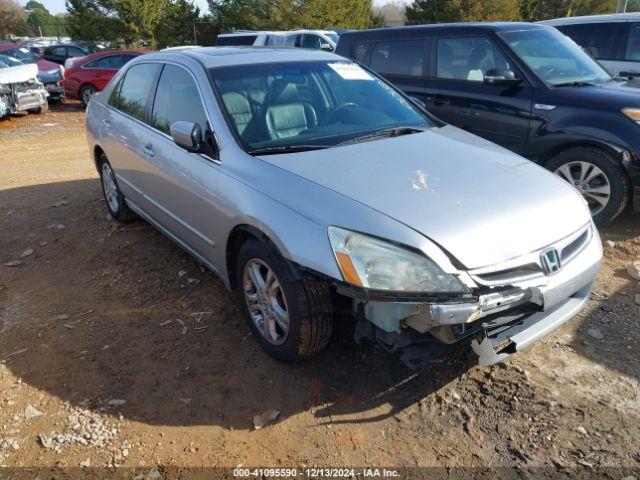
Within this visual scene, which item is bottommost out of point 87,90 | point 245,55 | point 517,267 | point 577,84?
point 87,90

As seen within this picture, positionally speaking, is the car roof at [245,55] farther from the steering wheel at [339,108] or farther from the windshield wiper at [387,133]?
the windshield wiper at [387,133]

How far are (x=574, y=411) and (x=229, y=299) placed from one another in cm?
229

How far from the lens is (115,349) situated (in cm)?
322

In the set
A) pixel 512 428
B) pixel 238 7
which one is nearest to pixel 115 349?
pixel 512 428

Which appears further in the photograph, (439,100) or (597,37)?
(597,37)

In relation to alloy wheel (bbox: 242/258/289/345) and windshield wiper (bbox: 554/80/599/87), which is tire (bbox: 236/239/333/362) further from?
windshield wiper (bbox: 554/80/599/87)

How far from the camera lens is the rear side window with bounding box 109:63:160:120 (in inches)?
163

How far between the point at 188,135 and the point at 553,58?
4.13m

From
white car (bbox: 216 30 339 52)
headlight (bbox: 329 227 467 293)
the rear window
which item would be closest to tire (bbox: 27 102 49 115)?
the rear window

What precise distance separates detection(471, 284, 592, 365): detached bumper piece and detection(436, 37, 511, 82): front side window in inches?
139

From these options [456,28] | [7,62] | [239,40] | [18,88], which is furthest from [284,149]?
[7,62]

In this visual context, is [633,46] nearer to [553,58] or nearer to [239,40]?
[553,58]

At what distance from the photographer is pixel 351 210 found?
95.7 inches

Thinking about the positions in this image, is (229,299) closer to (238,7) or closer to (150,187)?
(150,187)
